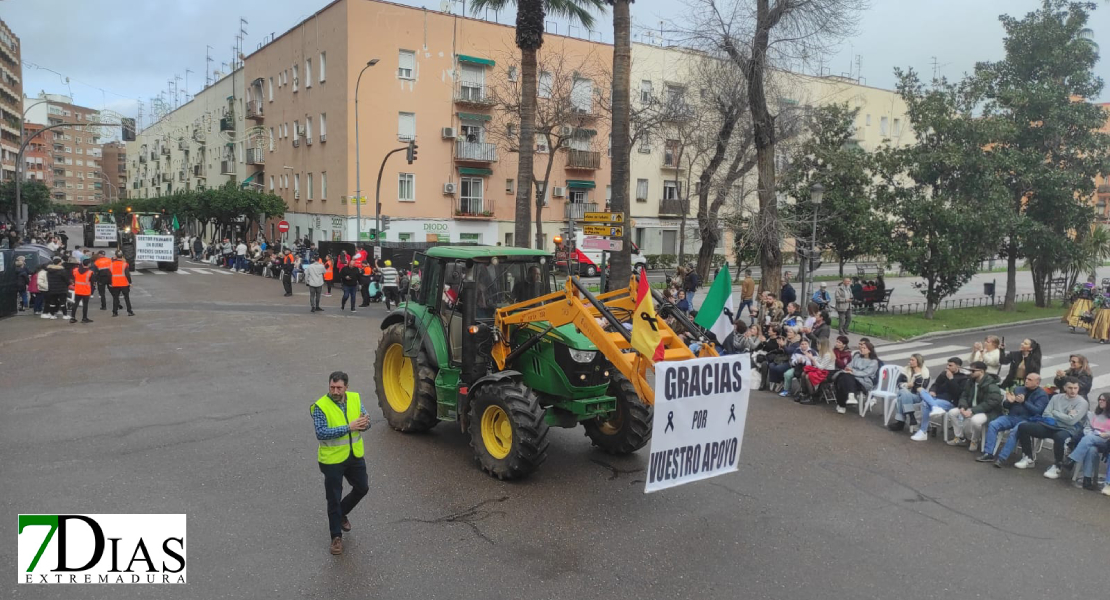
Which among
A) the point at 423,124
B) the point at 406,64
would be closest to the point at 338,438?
the point at 423,124

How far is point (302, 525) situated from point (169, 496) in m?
1.66

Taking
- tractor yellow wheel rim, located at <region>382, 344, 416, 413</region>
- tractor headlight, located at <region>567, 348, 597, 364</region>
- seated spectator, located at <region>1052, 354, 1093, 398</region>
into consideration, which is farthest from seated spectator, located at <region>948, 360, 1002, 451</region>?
tractor yellow wheel rim, located at <region>382, 344, 416, 413</region>

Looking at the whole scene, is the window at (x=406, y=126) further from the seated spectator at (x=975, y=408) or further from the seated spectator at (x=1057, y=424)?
the seated spectator at (x=1057, y=424)

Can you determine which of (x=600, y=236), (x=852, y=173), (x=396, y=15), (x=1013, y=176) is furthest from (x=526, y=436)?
(x=396, y=15)

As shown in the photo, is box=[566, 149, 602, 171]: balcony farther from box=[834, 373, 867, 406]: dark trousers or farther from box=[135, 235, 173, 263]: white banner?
box=[834, 373, 867, 406]: dark trousers

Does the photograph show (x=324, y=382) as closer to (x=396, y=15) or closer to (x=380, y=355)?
(x=380, y=355)

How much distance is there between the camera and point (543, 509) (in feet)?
24.8

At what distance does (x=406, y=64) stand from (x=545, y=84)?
737 centimetres

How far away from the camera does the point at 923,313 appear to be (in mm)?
24469

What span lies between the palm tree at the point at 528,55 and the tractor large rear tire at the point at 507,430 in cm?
1310

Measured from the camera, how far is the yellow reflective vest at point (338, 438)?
632 centimetres

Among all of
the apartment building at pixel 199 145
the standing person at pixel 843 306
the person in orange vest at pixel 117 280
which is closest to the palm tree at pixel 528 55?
the standing person at pixel 843 306

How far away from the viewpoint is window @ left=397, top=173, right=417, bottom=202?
40500mm

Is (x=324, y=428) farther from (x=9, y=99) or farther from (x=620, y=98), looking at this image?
(x=9, y=99)
